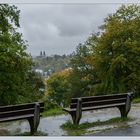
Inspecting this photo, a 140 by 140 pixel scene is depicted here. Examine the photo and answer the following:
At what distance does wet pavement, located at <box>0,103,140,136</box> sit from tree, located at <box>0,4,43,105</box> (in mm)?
4074

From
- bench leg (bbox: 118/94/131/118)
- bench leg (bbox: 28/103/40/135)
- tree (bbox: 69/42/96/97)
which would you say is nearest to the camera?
bench leg (bbox: 28/103/40/135)

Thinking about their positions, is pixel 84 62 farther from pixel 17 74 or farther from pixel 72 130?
pixel 72 130

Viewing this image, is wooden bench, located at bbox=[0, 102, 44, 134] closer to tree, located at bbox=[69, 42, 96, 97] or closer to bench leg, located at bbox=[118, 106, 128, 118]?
bench leg, located at bbox=[118, 106, 128, 118]

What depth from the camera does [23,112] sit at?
30.5 ft

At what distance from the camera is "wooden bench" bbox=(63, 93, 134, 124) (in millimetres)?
10078

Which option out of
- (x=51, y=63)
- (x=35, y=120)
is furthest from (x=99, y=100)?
(x=51, y=63)

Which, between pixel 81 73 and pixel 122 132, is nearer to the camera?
pixel 122 132

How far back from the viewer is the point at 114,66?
48.2ft

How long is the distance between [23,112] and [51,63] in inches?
192

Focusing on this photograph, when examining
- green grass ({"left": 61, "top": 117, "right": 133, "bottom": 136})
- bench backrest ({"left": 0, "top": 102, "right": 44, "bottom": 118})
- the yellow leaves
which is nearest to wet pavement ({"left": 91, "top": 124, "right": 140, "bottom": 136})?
green grass ({"left": 61, "top": 117, "right": 133, "bottom": 136})

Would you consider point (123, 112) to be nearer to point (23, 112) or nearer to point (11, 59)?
point (23, 112)

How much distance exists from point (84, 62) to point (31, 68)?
1.94 m

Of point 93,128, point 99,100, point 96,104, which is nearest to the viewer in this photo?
point 93,128

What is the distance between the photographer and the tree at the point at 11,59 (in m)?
15.8
